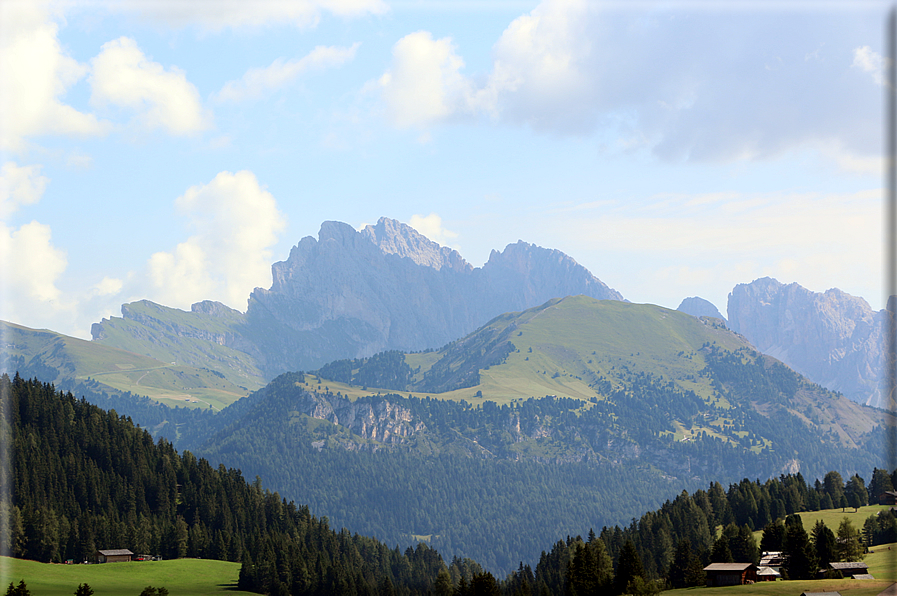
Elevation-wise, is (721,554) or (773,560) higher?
(721,554)

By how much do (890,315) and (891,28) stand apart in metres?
15.5

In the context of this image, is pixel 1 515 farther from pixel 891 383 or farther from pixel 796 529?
pixel 891 383

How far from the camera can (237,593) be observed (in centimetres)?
19975

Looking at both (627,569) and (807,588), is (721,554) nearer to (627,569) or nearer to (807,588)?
(627,569)

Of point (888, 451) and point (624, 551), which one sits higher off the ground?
point (888, 451)

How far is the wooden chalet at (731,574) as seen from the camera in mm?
154875

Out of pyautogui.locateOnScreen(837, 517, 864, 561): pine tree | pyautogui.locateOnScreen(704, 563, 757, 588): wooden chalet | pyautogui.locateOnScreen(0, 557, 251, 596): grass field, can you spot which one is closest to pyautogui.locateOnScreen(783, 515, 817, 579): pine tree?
pyautogui.locateOnScreen(704, 563, 757, 588): wooden chalet

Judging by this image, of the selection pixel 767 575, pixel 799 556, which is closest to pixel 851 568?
pixel 799 556

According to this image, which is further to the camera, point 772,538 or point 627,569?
point 772,538

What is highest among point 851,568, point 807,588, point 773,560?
point 807,588

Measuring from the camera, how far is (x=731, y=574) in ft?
513

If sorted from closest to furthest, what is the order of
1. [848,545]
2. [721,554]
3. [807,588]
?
[807,588] < [848,545] < [721,554]

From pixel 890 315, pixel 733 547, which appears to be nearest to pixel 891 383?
pixel 890 315

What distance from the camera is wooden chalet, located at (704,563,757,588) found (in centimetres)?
15488
